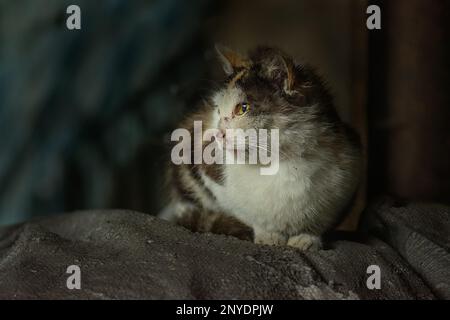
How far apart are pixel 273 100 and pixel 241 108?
8 cm

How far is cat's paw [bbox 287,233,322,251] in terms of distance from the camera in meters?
1.45

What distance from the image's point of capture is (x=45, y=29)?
1.90 meters

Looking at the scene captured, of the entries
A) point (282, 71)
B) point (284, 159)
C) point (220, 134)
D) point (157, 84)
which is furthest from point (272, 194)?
point (157, 84)

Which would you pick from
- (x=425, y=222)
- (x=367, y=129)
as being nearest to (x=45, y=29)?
(x=367, y=129)

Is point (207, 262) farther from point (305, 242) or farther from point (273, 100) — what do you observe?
point (273, 100)

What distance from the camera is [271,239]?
4.90 ft

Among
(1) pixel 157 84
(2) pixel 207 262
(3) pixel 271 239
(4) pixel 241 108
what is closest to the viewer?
(2) pixel 207 262

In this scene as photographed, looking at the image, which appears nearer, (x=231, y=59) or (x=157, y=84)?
(x=231, y=59)

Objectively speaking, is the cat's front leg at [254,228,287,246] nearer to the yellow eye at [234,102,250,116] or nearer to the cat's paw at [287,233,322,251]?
the cat's paw at [287,233,322,251]

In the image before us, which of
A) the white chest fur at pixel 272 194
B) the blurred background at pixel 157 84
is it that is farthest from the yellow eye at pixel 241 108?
A: the blurred background at pixel 157 84

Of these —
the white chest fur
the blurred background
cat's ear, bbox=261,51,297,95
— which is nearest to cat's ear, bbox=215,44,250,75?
cat's ear, bbox=261,51,297,95

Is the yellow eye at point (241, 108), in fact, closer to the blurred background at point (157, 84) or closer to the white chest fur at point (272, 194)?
the white chest fur at point (272, 194)

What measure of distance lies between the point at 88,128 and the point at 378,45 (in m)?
1.08

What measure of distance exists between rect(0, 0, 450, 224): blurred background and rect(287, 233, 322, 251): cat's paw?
59 cm
